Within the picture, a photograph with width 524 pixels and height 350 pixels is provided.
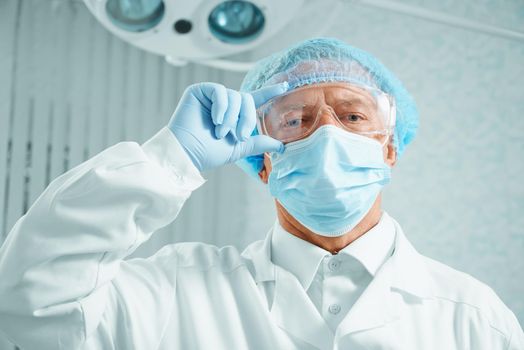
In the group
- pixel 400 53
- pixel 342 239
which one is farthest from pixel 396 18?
pixel 342 239

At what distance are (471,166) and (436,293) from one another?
0.97m

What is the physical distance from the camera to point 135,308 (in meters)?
1.21

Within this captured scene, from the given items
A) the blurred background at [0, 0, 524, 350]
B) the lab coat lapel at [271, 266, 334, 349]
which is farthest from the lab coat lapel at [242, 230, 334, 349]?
the blurred background at [0, 0, 524, 350]

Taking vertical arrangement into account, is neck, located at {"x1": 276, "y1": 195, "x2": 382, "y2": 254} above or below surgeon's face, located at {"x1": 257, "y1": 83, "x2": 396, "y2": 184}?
below

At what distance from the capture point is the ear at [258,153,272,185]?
58.2 inches

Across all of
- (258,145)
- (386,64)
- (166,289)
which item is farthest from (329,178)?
(386,64)

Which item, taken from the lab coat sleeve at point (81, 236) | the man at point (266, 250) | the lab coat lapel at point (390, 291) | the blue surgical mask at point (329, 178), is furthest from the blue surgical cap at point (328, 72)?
the lab coat sleeve at point (81, 236)

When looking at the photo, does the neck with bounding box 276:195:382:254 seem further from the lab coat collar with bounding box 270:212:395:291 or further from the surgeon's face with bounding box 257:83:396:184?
the surgeon's face with bounding box 257:83:396:184

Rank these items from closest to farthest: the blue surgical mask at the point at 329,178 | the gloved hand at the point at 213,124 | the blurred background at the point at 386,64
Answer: the gloved hand at the point at 213,124 < the blue surgical mask at the point at 329,178 < the blurred background at the point at 386,64

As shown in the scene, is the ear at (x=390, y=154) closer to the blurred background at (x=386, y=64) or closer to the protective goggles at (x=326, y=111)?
the protective goggles at (x=326, y=111)

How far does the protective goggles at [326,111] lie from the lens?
4.40 ft

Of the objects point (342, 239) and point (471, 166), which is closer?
point (342, 239)

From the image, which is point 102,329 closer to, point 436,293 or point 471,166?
point 436,293

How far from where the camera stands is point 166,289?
4.25 ft
